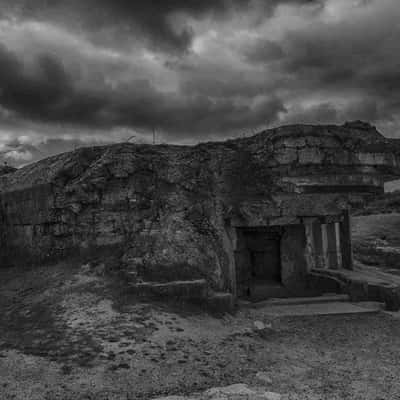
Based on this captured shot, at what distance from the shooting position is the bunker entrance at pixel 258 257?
9.14 metres

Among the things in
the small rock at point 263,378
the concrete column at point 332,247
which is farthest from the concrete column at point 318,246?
the small rock at point 263,378

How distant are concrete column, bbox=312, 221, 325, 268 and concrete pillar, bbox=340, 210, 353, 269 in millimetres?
1262

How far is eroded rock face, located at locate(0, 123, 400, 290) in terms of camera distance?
7.22 metres

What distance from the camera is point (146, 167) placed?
756cm

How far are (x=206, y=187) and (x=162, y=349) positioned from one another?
3778 millimetres

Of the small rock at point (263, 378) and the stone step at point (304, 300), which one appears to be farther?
the stone step at point (304, 300)

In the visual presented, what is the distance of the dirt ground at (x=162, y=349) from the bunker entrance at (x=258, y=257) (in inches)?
101

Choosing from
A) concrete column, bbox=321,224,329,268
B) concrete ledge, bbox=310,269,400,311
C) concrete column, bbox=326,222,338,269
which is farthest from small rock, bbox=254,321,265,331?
concrete column, bbox=326,222,338,269

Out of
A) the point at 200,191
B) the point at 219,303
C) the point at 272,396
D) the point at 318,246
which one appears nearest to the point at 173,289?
the point at 219,303

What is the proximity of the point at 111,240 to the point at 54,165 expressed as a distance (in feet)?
7.98

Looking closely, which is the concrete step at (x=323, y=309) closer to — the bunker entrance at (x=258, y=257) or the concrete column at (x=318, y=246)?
the bunker entrance at (x=258, y=257)

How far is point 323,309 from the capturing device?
A: 6.92m

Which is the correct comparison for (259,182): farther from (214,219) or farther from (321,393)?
(321,393)

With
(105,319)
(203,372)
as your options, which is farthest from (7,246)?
(203,372)
